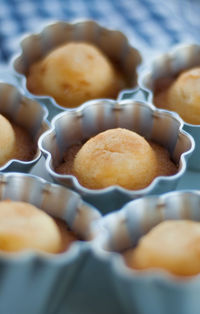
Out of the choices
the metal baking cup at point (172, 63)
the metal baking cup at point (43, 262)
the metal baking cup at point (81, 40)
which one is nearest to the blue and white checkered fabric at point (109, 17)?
the metal baking cup at point (81, 40)

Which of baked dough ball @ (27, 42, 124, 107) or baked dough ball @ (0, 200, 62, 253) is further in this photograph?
baked dough ball @ (27, 42, 124, 107)

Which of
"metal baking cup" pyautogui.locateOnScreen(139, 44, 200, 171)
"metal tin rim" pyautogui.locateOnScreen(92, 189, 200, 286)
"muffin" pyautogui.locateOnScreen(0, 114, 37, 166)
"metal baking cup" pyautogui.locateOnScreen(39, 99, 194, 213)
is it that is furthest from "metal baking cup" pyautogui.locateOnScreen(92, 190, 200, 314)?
"metal baking cup" pyautogui.locateOnScreen(139, 44, 200, 171)

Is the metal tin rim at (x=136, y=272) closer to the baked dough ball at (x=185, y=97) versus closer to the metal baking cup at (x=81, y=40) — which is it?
the baked dough ball at (x=185, y=97)

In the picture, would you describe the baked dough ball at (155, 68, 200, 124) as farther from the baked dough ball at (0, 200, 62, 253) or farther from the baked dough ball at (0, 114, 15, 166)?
the baked dough ball at (0, 200, 62, 253)

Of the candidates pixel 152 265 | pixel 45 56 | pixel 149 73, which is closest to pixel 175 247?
pixel 152 265

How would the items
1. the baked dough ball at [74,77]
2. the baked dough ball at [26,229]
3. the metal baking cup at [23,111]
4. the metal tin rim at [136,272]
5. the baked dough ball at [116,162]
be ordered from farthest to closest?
1. the baked dough ball at [74,77]
2. the metal baking cup at [23,111]
3. the baked dough ball at [116,162]
4. the baked dough ball at [26,229]
5. the metal tin rim at [136,272]

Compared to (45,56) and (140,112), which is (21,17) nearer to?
(45,56)
